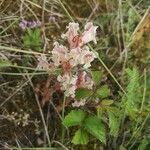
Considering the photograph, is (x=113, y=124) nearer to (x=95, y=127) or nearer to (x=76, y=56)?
(x=95, y=127)

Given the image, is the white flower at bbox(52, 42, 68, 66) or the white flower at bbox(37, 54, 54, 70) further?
the white flower at bbox(37, 54, 54, 70)

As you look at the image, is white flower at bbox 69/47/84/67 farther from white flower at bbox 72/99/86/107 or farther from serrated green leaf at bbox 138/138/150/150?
serrated green leaf at bbox 138/138/150/150

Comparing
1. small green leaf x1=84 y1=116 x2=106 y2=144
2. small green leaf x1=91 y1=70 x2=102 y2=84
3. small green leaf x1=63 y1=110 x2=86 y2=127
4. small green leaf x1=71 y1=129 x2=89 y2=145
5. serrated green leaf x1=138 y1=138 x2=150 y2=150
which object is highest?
small green leaf x1=91 y1=70 x2=102 y2=84

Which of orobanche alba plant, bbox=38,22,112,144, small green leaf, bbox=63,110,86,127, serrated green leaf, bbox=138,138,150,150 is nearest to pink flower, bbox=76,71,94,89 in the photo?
orobanche alba plant, bbox=38,22,112,144

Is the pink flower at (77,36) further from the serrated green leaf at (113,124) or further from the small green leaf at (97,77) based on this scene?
the serrated green leaf at (113,124)

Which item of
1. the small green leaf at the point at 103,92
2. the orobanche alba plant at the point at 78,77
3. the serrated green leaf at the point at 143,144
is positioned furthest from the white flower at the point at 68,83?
the serrated green leaf at the point at 143,144

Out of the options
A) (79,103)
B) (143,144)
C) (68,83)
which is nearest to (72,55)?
(68,83)

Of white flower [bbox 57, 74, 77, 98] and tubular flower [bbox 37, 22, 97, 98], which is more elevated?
tubular flower [bbox 37, 22, 97, 98]
